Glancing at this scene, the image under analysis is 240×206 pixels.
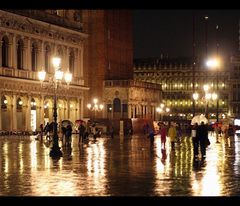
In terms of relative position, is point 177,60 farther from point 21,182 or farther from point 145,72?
point 21,182

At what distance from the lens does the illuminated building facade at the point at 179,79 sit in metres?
140

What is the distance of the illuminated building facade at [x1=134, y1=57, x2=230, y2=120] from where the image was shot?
13975 centimetres

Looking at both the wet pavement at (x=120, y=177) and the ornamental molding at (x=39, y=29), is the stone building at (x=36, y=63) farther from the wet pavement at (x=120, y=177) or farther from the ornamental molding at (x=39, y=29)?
the wet pavement at (x=120, y=177)

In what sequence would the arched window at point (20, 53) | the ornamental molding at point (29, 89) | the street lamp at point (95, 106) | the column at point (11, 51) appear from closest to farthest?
1. the ornamental molding at point (29, 89)
2. the column at point (11, 51)
3. the arched window at point (20, 53)
4. the street lamp at point (95, 106)

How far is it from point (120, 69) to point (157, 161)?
57944 mm

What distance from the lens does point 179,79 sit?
14088 cm

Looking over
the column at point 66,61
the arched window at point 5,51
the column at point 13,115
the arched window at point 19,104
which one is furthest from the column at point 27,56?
the column at point 66,61

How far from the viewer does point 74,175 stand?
1950cm

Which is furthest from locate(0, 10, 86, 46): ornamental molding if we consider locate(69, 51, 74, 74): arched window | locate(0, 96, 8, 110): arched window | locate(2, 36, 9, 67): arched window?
locate(0, 96, 8, 110): arched window

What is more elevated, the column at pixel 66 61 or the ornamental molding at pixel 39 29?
the ornamental molding at pixel 39 29

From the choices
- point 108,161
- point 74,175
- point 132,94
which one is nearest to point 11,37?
point 132,94

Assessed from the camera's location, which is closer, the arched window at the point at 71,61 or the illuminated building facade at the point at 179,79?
the arched window at the point at 71,61

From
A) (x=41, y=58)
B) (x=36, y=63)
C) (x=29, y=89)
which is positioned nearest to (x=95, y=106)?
(x=41, y=58)

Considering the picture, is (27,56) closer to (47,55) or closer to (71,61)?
(47,55)
